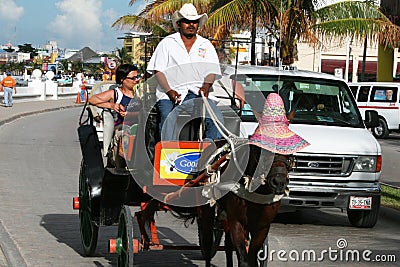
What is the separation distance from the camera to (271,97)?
20.1 feet

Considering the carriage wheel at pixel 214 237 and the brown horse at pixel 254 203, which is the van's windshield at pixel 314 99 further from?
the brown horse at pixel 254 203

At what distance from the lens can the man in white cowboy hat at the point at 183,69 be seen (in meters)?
7.23

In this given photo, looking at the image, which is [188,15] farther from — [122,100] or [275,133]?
[275,133]

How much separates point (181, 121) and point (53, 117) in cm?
3163

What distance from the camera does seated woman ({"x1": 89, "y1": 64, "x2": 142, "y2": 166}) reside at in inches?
308

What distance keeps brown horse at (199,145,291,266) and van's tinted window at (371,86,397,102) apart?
2515 cm

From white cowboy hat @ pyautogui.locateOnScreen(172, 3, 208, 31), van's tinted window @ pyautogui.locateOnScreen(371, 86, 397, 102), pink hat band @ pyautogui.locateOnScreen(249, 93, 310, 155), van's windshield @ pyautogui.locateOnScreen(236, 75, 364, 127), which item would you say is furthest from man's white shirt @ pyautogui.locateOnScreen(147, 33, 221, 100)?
van's tinted window @ pyautogui.locateOnScreen(371, 86, 397, 102)

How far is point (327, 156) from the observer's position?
432 inches

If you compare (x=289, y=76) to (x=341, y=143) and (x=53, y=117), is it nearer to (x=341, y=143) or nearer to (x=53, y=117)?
(x=341, y=143)

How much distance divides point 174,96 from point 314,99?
5.30 m

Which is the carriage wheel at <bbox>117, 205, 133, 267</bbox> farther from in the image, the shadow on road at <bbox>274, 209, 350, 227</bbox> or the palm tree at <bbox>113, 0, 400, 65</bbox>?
the palm tree at <bbox>113, 0, 400, 65</bbox>

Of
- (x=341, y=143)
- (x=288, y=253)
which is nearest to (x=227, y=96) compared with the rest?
(x=288, y=253)

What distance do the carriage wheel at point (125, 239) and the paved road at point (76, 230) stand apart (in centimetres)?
119

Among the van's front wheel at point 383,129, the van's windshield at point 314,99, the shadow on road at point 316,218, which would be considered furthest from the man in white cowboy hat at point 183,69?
the van's front wheel at point 383,129
